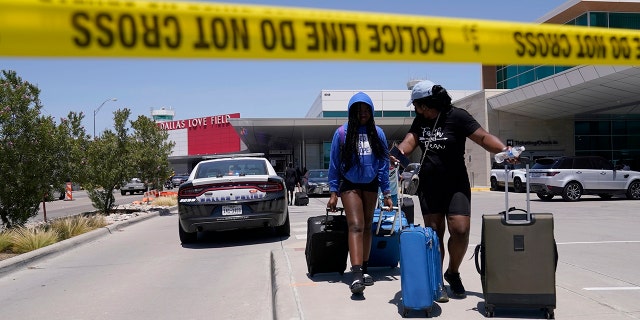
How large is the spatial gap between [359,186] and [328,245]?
33.4 inches

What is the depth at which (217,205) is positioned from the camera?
→ 8.73m

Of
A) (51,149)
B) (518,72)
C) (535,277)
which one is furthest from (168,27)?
(518,72)

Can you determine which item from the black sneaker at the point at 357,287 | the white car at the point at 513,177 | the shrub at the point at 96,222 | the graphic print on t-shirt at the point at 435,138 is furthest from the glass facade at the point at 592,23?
the black sneaker at the point at 357,287

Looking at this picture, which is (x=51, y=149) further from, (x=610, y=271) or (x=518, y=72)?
(x=518, y=72)

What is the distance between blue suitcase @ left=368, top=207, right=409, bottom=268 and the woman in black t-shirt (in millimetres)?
881

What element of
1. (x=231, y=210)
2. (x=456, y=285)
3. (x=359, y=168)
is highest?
(x=359, y=168)

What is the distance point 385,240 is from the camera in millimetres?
5434

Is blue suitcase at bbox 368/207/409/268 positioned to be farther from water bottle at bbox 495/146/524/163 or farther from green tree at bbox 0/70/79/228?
green tree at bbox 0/70/79/228

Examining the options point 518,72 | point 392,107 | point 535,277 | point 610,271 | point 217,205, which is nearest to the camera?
point 535,277

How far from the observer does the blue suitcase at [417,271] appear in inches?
155

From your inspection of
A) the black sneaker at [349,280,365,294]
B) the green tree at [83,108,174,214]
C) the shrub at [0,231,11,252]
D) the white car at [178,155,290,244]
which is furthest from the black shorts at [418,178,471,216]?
the green tree at [83,108,174,214]

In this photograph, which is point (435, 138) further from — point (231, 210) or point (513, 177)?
point (513, 177)

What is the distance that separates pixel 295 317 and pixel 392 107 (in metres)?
56.8

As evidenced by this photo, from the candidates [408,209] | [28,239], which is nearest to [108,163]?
[28,239]
